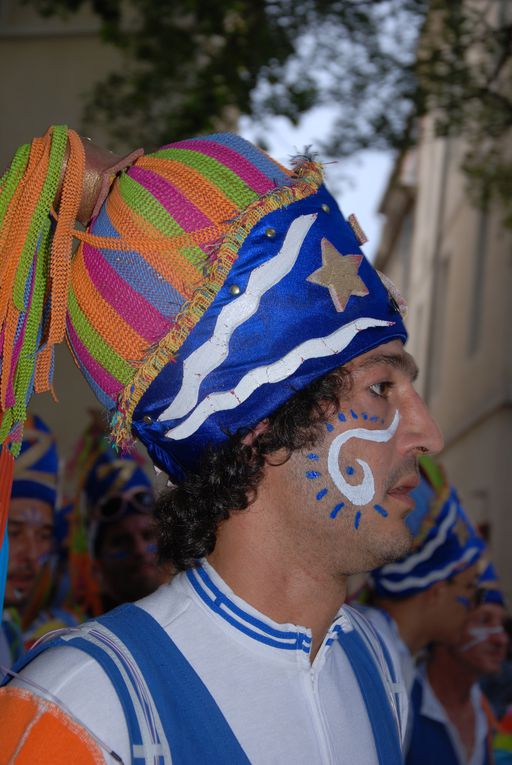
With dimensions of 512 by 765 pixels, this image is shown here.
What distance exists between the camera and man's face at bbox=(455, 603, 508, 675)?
4.81 m

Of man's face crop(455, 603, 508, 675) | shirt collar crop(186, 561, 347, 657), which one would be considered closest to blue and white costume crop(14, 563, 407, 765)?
shirt collar crop(186, 561, 347, 657)

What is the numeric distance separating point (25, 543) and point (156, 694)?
2507 mm

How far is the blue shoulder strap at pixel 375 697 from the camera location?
86.1 inches

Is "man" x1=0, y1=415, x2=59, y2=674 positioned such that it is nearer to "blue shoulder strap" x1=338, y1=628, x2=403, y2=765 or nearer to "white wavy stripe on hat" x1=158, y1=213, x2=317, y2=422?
"blue shoulder strap" x1=338, y1=628, x2=403, y2=765

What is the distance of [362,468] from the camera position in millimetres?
2154

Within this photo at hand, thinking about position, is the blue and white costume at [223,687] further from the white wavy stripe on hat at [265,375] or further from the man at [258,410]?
the white wavy stripe on hat at [265,375]

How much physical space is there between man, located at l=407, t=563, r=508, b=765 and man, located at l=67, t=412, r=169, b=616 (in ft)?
5.00

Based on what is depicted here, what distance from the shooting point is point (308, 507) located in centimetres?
214

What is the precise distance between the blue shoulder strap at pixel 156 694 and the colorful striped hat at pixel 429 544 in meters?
2.52

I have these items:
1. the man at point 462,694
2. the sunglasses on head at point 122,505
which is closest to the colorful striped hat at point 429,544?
the man at point 462,694

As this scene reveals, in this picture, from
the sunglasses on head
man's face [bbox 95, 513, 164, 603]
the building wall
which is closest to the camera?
man's face [bbox 95, 513, 164, 603]

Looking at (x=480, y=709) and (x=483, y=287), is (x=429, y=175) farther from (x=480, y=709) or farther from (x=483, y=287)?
(x=480, y=709)

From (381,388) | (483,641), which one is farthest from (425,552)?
(381,388)

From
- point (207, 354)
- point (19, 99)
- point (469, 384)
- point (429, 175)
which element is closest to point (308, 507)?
point (207, 354)
